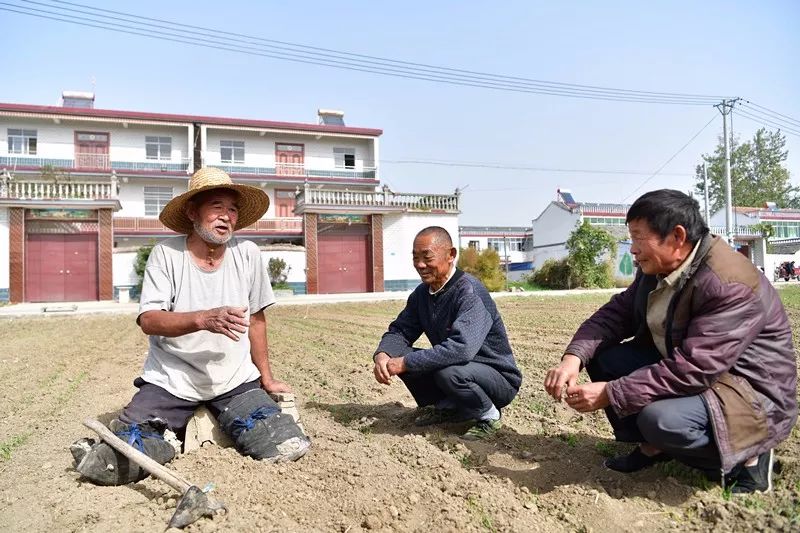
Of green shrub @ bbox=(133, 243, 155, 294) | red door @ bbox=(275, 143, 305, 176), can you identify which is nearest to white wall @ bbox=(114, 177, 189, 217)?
red door @ bbox=(275, 143, 305, 176)

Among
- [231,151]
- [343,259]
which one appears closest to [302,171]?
[231,151]

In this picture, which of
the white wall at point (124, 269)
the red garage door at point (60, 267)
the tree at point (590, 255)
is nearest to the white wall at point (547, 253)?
the tree at point (590, 255)

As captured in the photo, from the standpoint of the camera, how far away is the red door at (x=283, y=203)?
28.6m

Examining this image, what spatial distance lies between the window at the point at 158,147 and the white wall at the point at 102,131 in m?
0.18

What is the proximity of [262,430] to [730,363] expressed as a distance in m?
2.08

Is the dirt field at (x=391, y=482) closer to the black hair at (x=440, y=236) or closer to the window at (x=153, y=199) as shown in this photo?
the black hair at (x=440, y=236)

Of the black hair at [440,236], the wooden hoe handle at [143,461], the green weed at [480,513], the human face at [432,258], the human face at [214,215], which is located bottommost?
the green weed at [480,513]

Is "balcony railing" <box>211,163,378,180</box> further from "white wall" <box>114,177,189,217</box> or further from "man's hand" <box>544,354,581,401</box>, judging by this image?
"man's hand" <box>544,354,581,401</box>

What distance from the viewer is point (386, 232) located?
907 inches

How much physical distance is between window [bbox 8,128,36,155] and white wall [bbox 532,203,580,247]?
29468mm

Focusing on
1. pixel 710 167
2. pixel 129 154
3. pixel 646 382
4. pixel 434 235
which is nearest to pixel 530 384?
pixel 434 235

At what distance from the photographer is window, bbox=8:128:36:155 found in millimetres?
25578

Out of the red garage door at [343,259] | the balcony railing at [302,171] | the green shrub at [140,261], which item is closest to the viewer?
the green shrub at [140,261]

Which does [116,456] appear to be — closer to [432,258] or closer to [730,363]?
[432,258]
